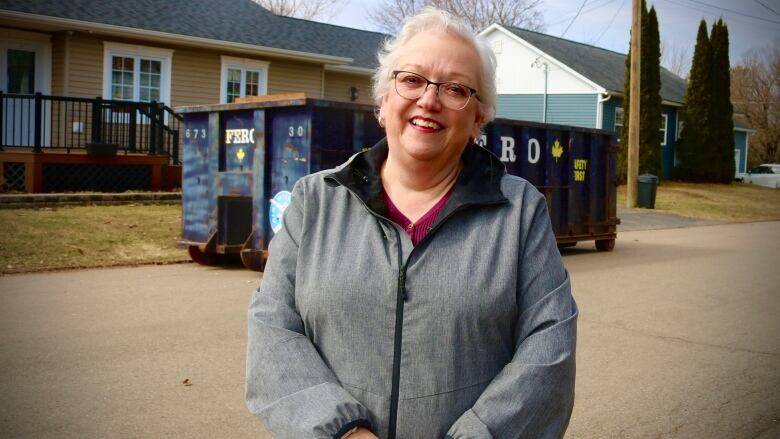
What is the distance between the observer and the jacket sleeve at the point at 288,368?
2299mm

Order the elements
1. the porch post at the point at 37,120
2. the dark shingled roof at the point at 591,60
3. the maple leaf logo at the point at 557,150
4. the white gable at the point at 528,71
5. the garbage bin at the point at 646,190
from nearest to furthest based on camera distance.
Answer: the maple leaf logo at the point at 557,150 → the porch post at the point at 37,120 → the garbage bin at the point at 646,190 → the white gable at the point at 528,71 → the dark shingled roof at the point at 591,60

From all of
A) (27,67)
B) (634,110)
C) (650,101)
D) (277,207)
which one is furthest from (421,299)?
(650,101)

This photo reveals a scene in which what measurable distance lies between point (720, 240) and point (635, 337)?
35.0ft

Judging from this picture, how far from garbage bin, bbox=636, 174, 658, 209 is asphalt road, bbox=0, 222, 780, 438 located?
14.8 metres

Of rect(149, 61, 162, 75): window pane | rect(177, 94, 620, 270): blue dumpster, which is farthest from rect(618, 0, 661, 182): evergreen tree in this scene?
rect(177, 94, 620, 270): blue dumpster

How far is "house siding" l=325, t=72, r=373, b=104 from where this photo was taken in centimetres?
2803

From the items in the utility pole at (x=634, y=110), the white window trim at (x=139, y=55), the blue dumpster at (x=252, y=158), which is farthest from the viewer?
the utility pole at (x=634, y=110)

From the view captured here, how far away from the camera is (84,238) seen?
11.5m

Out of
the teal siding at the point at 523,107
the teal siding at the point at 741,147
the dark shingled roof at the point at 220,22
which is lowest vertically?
the teal siding at the point at 741,147

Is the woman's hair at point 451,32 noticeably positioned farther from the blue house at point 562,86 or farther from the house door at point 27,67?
the blue house at point 562,86

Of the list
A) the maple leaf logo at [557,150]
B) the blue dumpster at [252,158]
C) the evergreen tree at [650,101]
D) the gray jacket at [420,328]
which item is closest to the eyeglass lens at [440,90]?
the gray jacket at [420,328]

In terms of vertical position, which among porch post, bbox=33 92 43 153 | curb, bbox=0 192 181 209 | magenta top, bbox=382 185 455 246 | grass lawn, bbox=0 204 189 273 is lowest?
grass lawn, bbox=0 204 189 273

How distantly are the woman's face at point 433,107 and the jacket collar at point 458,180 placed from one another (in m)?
0.08

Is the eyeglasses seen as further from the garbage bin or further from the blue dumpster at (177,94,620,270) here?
the garbage bin
